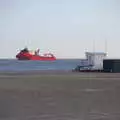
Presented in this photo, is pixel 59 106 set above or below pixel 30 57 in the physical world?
above

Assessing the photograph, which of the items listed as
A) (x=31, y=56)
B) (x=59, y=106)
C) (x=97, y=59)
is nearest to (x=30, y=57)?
Answer: (x=31, y=56)

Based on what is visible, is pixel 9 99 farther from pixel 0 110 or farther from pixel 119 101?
pixel 119 101

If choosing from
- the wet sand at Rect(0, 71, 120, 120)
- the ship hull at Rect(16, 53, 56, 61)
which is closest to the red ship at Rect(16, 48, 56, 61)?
the ship hull at Rect(16, 53, 56, 61)

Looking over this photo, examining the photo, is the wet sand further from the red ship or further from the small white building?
the red ship

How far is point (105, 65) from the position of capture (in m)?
43.8

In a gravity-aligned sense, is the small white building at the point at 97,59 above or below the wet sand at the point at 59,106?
above

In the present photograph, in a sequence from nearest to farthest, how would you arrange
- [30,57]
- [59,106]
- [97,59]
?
[59,106], [97,59], [30,57]

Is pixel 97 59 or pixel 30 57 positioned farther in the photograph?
pixel 30 57

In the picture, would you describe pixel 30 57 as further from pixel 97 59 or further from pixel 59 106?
pixel 59 106

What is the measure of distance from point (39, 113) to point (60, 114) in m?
0.69

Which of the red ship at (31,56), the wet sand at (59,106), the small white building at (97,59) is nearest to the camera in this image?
the wet sand at (59,106)

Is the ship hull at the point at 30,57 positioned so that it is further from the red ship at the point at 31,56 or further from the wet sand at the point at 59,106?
the wet sand at the point at 59,106

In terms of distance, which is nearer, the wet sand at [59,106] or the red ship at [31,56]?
the wet sand at [59,106]

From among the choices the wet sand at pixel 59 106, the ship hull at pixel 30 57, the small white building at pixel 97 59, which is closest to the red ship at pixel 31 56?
the ship hull at pixel 30 57
